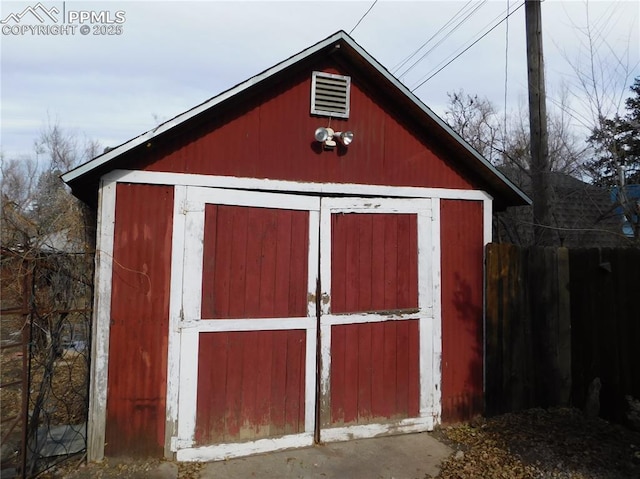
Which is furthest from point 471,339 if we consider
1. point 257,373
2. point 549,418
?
point 257,373

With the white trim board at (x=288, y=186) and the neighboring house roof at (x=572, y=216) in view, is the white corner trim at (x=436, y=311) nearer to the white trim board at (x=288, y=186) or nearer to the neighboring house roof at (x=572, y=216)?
the white trim board at (x=288, y=186)

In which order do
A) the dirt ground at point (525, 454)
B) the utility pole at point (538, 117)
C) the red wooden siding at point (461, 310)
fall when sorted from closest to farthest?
the dirt ground at point (525, 454), the red wooden siding at point (461, 310), the utility pole at point (538, 117)

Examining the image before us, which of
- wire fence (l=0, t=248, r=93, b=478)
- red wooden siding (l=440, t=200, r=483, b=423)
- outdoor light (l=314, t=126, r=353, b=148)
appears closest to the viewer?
wire fence (l=0, t=248, r=93, b=478)

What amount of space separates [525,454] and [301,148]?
3923 millimetres

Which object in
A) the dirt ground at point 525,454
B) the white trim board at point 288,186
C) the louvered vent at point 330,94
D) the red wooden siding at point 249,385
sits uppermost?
the louvered vent at point 330,94

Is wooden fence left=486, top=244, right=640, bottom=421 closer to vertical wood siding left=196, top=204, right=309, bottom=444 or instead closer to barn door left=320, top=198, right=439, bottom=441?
barn door left=320, top=198, right=439, bottom=441

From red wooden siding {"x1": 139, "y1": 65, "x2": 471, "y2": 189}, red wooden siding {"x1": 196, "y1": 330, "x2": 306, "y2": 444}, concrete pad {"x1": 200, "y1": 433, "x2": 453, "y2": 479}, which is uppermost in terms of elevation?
red wooden siding {"x1": 139, "y1": 65, "x2": 471, "y2": 189}

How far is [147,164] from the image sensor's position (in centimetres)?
461

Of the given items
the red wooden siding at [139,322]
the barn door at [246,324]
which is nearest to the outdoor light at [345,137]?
the barn door at [246,324]

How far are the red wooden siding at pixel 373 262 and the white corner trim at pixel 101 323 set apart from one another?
2260mm

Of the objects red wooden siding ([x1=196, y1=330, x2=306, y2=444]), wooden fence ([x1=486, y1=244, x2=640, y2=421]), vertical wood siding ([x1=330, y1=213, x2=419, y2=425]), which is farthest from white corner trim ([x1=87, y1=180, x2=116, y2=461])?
wooden fence ([x1=486, y1=244, x2=640, y2=421])

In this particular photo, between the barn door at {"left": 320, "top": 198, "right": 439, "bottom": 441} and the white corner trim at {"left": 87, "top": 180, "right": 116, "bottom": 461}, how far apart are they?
83.9 inches

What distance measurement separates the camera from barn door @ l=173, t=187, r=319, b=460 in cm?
464

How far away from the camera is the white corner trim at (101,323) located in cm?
437
